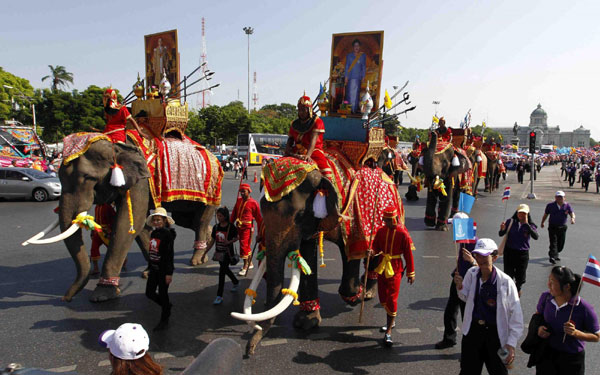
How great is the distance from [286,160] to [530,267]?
6.23 metres

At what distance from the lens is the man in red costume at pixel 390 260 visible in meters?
5.14

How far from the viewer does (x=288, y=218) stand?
4949mm

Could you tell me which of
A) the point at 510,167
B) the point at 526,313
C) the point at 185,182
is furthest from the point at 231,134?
the point at 526,313

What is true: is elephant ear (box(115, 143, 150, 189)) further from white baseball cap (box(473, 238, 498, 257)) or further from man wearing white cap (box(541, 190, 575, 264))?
man wearing white cap (box(541, 190, 575, 264))

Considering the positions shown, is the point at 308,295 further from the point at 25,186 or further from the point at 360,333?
the point at 25,186

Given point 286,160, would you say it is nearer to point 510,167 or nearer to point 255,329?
point 255,329

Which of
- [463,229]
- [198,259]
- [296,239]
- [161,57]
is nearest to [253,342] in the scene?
[296,239]

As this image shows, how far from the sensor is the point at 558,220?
344 inches

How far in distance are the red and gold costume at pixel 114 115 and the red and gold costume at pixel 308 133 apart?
3079 millimetres

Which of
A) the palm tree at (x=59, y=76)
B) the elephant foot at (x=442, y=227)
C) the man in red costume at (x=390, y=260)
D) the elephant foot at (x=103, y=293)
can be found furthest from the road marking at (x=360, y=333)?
the palm tree at (x=59, y=76)

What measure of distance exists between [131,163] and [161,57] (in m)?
4.73

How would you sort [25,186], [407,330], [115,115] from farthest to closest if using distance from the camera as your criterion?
[25,186]
[115,115]
[407,330]

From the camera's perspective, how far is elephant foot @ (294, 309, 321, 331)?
5.45 metres

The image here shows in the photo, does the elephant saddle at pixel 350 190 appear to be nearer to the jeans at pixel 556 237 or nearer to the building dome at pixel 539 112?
the jeans at pixel 556 237
